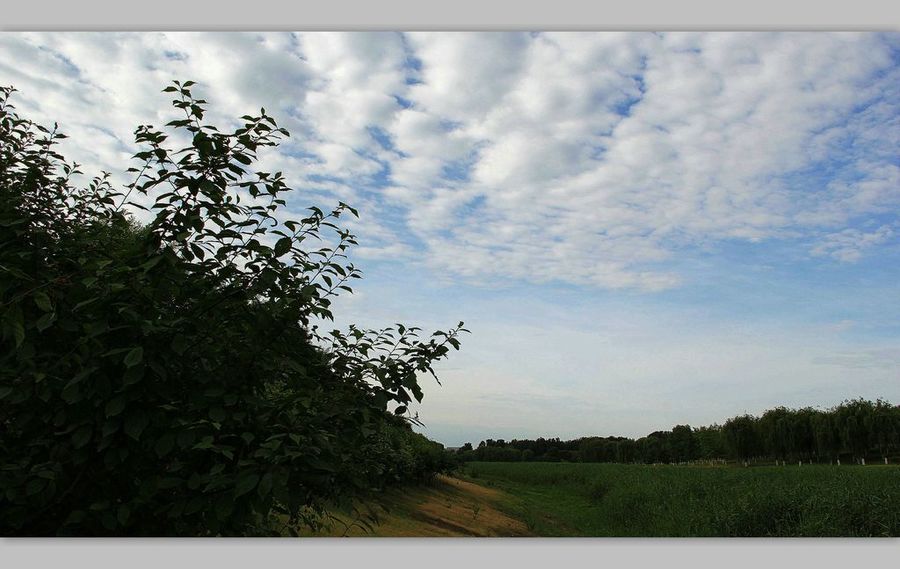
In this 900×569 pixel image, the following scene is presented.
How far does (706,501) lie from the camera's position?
1059cm

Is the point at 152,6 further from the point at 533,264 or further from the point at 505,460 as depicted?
the point at 505,460

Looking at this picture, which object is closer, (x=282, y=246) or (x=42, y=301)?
(x=42, y=301)

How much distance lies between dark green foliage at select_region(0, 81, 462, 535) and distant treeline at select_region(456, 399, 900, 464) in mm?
3176

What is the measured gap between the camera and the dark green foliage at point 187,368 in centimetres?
252

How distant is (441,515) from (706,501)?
5.59 m

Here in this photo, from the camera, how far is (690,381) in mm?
5695

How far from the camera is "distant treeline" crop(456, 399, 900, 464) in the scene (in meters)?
6.81

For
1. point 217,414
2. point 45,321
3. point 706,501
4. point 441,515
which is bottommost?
point 441,515

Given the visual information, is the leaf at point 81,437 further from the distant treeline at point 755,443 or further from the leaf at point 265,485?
the distant treeline at point 755,443

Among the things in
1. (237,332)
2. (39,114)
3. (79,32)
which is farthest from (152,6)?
(237,332)

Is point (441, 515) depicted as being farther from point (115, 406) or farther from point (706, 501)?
point (706, 501)

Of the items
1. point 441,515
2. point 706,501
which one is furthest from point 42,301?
point 706,501

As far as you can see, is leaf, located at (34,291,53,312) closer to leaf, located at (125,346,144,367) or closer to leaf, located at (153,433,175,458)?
leaf, located at (125,346,144,367)

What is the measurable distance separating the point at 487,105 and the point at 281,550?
372 centimetres
